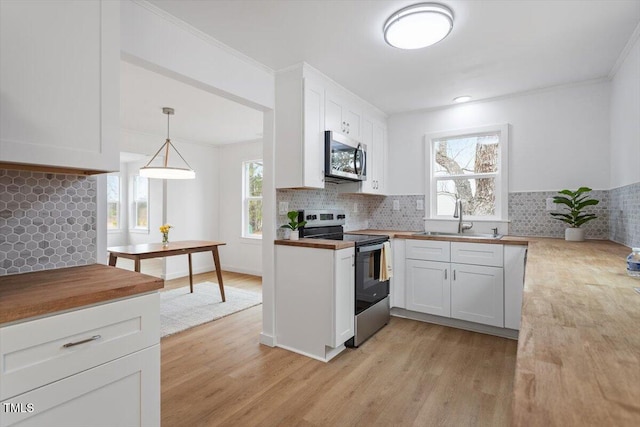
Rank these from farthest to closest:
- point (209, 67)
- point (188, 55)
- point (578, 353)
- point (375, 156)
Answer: point (375, 156)
point (209, 67)
point (188, 55)
point (578, 353)

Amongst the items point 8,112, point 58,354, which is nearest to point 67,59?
point 8,112

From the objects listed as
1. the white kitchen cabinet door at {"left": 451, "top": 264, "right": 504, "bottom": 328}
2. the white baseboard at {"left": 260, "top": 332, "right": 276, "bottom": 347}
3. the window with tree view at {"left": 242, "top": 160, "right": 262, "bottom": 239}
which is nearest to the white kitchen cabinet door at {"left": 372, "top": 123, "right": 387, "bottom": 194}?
the white kitchen cabinet door at {"left": 451, "top": 264, "right": 504, "bottom": 328}

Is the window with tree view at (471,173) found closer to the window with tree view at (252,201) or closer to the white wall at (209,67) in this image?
the white wall at (209,67)


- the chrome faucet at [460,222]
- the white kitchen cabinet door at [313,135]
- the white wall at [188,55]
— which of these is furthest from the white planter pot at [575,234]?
the white wall at [188,55]

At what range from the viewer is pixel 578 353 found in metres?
0.68

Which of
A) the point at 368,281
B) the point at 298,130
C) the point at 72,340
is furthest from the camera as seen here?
the point at 368,281

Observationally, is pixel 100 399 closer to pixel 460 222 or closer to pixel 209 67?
pixel 209 67

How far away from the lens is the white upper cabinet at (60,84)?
1143 mm

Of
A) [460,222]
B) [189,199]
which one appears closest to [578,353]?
[460,222]

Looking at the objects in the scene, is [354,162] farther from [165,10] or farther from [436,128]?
[165,10]

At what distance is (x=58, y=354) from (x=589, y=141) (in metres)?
4.02

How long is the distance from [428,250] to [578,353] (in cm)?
259

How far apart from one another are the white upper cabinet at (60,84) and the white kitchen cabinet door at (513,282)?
2980mm

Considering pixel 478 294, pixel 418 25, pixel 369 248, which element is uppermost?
pixel 418 25
